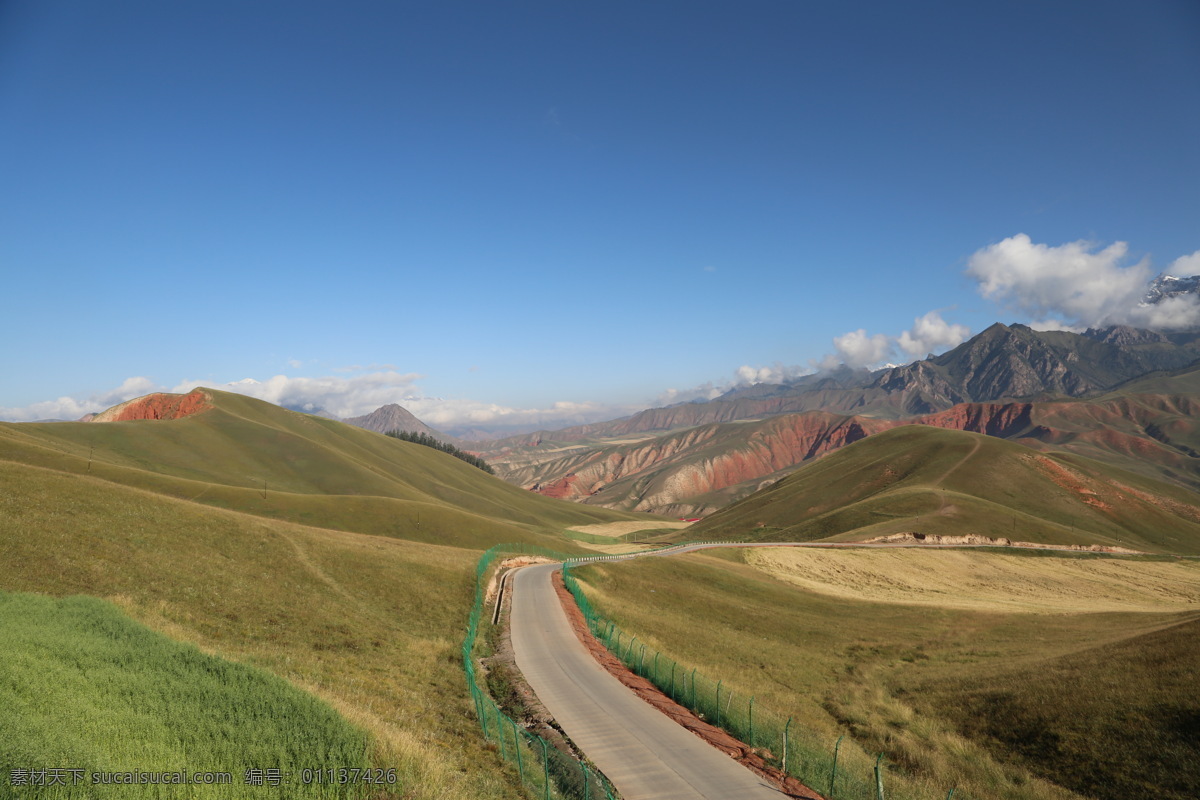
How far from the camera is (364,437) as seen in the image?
575ft

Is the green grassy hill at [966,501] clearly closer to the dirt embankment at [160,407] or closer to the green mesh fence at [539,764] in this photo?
the green mesh fence at [539,764]

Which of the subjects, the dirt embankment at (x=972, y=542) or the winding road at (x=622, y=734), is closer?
the winding road at (x=622, y=734)

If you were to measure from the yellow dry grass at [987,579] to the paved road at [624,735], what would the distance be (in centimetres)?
4561

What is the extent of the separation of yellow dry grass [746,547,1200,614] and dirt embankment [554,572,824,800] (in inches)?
1676

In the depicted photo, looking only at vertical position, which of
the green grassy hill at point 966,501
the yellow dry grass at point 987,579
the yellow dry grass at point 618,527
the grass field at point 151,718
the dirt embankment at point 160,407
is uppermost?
the dirt embankment at point 160,407

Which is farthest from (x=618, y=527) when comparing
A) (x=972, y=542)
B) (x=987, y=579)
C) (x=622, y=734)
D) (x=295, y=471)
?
(x=622, y=734)

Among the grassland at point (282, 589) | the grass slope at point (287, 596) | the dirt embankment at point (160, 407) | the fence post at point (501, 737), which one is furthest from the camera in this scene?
the dirt embankment at point (160, 407)

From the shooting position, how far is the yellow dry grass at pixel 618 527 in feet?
533

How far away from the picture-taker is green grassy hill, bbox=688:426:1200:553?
4198 inches

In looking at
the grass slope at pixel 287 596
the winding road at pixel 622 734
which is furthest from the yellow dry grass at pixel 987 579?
the grass slope at pixel 287 596

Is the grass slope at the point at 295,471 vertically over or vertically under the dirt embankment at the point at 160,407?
under

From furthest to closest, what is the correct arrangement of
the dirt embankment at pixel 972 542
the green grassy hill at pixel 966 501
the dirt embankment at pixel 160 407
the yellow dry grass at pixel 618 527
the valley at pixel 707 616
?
the yellow dry grass at pixel 618 527 < the dirt embankment at pixel 160 407 < the green grassy hill at pixel 966 501 < the dirt embankment at pixel 972 542 < the valley at pixel 707 616

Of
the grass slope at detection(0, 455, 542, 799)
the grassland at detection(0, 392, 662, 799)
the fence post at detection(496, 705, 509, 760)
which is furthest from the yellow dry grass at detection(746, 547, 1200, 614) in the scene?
the fence post at detection(496, 705, 509, 760)

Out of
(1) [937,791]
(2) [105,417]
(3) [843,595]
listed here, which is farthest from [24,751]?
(2) [105,417]
